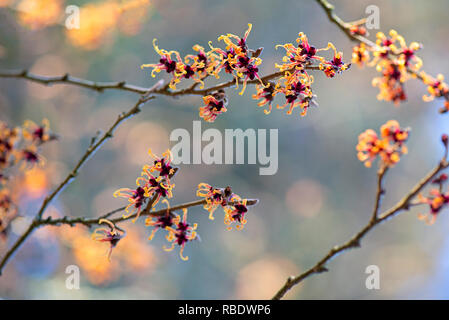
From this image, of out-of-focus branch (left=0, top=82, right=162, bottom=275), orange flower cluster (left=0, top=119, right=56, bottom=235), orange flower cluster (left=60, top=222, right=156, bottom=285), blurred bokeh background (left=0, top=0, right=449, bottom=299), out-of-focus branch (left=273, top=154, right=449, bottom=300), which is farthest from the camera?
blurred bokeh background (left=0, top=0, right=449, bottom=299)

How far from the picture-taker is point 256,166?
516 centimetres

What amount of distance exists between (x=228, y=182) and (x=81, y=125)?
172cm

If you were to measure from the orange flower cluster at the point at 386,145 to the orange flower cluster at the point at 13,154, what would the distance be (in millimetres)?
587

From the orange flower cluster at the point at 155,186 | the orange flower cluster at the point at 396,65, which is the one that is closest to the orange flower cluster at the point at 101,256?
the orange flower cluster at the point at 155,186

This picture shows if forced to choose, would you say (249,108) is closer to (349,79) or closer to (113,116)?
(349,79)

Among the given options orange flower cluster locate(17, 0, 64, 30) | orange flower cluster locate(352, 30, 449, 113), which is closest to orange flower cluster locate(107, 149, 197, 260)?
orange flower cluster locate(352, 30, 449, 113)

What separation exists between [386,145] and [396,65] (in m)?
0.22

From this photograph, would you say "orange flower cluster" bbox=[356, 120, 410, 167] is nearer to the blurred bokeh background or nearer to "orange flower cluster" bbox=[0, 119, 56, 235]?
"orange flower cluster" bbox=[0, 119, 56, 235]

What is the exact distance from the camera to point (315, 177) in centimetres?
537

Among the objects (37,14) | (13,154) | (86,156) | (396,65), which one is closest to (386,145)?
(396,65)

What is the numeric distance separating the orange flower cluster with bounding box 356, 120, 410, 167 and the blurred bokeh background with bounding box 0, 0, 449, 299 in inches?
105

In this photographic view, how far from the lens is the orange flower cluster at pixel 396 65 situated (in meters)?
0.77

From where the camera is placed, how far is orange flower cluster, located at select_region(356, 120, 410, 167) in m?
0.65

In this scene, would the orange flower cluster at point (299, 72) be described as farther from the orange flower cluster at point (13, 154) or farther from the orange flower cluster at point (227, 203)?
the orange flower cluster at point (13, 154)
